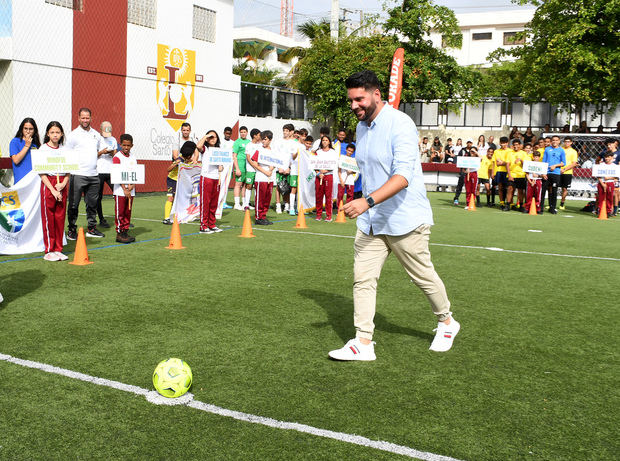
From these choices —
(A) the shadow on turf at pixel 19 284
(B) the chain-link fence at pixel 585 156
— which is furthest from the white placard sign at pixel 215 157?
(B) the chain-link fence at pixel 585 156

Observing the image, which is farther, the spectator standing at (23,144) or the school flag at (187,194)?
the school flag at (187,194)

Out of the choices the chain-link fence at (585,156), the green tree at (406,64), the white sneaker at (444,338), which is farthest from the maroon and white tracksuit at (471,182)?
the white sneaker at (444,338)

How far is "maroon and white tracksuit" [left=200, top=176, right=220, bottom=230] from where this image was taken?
38.3 feet

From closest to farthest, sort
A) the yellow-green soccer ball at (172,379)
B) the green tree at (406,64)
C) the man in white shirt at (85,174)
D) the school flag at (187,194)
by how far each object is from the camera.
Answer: the yellow-green soccer ball at (172,379) < the man in white shirt at (85,174) < the school flag at (187,194) < the green tree at (406,64)

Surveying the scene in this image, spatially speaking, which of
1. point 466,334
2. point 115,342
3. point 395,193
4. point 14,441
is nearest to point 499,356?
point 466,334

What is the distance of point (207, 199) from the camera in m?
11.8

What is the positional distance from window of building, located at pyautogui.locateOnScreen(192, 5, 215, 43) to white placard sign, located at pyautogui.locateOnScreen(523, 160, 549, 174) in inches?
495

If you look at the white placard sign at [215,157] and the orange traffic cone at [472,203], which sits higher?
the white placard sign at [215,157]

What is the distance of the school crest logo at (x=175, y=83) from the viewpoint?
2191 centimetres

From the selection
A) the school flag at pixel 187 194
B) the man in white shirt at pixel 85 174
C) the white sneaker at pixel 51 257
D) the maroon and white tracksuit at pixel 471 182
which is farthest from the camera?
the maroon and white tracksuit at pixel 471 182

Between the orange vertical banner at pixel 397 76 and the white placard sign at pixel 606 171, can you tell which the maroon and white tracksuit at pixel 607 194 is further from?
the orange vertical banner at pixel 397 76

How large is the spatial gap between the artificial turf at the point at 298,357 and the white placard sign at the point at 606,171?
30.0 ft

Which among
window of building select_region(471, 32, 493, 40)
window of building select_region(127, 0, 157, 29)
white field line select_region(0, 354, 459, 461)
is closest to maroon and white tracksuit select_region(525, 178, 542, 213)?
window of building select_region(127, 0, 157, 29)

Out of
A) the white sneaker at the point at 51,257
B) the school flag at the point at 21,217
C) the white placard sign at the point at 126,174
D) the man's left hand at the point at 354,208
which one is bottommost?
the white sneaker at the point at 51,257
